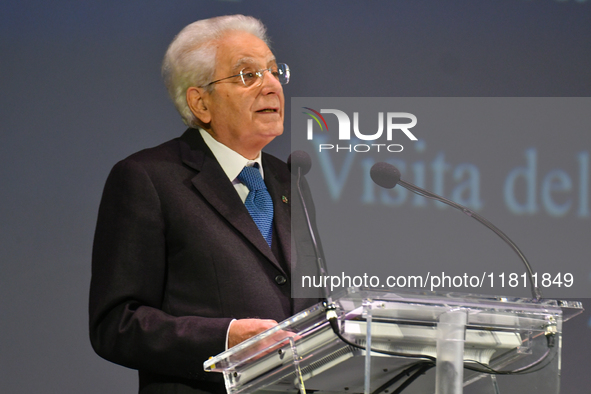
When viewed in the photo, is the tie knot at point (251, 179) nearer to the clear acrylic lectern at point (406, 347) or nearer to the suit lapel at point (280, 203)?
the suit lapel at point (280, 203)

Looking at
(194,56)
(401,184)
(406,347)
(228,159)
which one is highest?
(194,56)

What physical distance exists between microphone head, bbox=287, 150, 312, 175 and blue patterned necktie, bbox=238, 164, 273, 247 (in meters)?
0.24

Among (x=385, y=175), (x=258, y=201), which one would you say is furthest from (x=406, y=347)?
(x=258, y=201)

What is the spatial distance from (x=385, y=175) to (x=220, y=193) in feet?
1.49

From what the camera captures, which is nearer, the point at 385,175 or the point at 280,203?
the point at 385,175

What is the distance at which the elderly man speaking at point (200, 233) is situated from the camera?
5.08 feet

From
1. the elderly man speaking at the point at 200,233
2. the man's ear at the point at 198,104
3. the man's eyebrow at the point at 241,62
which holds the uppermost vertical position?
the man's eyebrow at the point at 241,62

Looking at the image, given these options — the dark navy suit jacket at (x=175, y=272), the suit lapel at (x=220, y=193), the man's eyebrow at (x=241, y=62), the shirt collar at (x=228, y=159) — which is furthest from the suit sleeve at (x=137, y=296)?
the man's eyebrow at (x=241, y=62)

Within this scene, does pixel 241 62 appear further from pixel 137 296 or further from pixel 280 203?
pixel 137 296

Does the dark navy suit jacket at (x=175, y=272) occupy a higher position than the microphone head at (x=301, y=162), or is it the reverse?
the microphone head at (x=301, y=162)

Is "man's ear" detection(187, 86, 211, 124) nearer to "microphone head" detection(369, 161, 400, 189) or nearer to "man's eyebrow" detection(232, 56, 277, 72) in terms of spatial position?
"man's eyebrow" detection(232, 56, 277, 72)

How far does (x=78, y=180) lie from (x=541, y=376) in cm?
212

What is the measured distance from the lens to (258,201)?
1.86 metres

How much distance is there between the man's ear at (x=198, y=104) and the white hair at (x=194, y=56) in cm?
2
